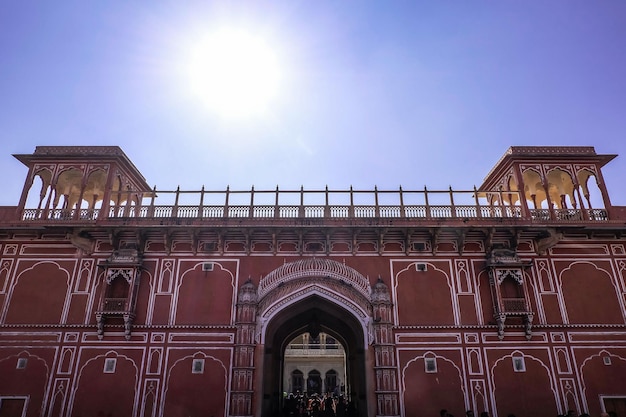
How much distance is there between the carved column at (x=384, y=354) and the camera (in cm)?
1248

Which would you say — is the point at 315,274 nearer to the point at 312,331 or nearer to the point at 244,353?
the point at 244,353

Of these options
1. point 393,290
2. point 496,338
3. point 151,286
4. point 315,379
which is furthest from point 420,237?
point 315,379

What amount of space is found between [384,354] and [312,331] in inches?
208

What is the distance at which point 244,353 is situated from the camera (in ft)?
42.3

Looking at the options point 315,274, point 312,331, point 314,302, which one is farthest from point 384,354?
point 312,331

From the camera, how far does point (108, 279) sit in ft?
45.2

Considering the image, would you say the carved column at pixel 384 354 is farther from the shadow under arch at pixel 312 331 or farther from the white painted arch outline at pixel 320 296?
the shadow under arch at pixel 312 331

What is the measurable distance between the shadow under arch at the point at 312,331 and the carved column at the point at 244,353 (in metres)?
0.68

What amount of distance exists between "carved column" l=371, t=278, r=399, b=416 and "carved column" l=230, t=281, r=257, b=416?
12.1ft

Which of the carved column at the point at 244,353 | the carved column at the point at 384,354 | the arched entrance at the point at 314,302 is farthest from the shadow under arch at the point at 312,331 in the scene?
the carved column at the point at 244,353

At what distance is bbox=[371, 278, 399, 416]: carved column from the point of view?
12.5 m

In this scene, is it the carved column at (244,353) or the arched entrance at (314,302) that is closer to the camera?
the carved column at (244,353)

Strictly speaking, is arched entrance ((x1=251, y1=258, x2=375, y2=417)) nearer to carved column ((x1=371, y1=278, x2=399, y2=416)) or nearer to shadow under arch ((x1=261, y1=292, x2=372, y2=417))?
shadow under arch ((x1=261, y1=292, x2=372, y2=417))

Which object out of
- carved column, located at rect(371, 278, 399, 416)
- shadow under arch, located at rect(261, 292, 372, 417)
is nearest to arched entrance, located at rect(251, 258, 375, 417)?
shadow under arch, located at rect(261, 292, 372, 417)
